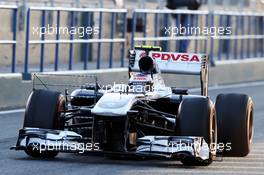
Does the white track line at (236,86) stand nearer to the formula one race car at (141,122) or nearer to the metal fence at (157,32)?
the metal fence at (157,32)

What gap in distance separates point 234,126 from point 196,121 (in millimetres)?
1104

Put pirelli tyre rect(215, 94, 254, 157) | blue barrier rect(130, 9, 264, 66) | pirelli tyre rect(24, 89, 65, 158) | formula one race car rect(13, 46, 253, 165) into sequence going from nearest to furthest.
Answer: formula one race car rect(13, 46, 253, 165)
pirelli tyre rect(24, 89, 65, 158)
pirelli tyre rect(215, 94, 254, 157)
blue barrier rect(130, 9, 264, 66)

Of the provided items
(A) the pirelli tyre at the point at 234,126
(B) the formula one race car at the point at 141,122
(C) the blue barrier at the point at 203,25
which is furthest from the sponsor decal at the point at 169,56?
(C) the blue barrier at the point at 203,25

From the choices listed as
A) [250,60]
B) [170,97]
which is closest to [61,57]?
[250,60]

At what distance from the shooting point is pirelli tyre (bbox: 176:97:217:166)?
38.2ft

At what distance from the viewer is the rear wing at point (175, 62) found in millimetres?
13539

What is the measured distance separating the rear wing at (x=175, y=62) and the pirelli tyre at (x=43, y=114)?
5.76 ft

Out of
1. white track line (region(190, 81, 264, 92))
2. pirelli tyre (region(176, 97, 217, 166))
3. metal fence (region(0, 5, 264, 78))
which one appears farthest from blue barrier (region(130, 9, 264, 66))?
pirelli tyre (region(176, 97, 217, 166))

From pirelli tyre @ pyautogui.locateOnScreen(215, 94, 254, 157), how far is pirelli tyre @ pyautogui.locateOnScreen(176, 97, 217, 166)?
0.83 meters

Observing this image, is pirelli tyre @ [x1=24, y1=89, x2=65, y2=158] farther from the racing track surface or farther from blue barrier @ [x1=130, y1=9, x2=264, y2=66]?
blue barrier @ [x1=130, y1=9, x2=264, y2=66]

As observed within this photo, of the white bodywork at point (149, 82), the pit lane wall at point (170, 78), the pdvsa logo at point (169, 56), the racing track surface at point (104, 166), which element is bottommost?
the pit lane wall at point (170, 78)

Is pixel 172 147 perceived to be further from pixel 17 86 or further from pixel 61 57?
pixel 61 57

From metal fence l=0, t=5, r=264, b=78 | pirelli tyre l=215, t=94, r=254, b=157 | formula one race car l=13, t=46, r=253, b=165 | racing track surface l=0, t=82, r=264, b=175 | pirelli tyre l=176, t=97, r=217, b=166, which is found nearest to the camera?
racing track surface l=0, t=82, r=264, b=175

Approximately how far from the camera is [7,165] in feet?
37.9
